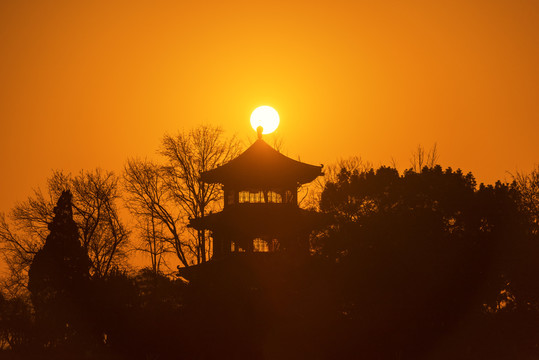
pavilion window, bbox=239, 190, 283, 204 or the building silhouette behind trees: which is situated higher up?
pavilion window, bbox=239, 190, 283, 204

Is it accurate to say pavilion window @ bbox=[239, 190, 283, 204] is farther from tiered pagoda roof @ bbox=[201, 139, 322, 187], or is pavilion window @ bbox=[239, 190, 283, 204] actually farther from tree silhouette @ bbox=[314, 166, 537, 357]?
tree silhouette @ bbox=[314, 166, 537, 357]

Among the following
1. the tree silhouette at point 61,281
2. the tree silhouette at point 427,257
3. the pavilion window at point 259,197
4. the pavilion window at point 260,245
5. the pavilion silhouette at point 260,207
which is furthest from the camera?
the pavilion window at point 259,197

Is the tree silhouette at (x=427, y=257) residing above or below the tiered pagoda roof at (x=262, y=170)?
below

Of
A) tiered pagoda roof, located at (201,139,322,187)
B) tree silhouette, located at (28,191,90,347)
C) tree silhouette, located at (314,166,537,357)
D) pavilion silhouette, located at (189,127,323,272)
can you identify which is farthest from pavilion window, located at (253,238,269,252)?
tree silhouette, located at (28,191,90,347)

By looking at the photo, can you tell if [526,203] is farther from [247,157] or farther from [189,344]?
[189,344]

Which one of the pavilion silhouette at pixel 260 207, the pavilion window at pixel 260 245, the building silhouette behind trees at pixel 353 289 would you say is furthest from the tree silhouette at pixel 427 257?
the pavilion window at pixel 260 245

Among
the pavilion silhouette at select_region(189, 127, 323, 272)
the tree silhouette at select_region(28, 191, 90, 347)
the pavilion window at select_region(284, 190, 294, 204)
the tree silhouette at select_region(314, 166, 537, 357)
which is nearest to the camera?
the tree silhouette at select_region(314, 166, 537, 357)

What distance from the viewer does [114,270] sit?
39.6 metres

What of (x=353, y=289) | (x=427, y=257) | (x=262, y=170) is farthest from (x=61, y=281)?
(x=427, y=257)

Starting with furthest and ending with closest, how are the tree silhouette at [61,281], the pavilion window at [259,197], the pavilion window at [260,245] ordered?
1. the pavilion window at [259,197]
2. the pavilion window at [260,245]
3. the tree silhouette at [61,281]

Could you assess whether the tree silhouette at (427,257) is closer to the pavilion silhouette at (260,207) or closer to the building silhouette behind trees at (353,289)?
the building silhouette behind trees at (353,289)

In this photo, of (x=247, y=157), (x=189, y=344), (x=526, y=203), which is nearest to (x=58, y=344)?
(x=189, y=344)

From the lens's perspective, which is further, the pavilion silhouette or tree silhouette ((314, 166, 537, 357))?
the pavilion silhouette

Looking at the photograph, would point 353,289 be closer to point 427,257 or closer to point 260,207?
point 427,257
